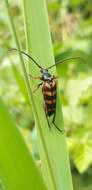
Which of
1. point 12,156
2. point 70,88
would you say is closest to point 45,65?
point 12,156

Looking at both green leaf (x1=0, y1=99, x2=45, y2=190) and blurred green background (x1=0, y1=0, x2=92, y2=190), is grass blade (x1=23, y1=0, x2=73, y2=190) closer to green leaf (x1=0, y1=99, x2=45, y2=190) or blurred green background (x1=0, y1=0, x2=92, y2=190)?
green leaf (x1=0, y1=99, x2=45, y2=190)

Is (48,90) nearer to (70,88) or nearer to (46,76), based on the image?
(46,76)

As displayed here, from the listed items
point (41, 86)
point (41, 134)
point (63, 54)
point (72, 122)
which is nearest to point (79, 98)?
point (72, 122)

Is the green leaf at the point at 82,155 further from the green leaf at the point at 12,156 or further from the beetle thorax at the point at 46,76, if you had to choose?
the green leaf at the point at 12,156

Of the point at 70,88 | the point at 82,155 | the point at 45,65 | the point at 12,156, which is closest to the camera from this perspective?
the point at 12,156

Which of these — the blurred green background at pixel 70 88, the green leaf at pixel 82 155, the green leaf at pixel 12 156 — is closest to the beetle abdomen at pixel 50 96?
the green leaf at pixel 12 156

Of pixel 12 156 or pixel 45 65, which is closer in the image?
pixel 12 156
